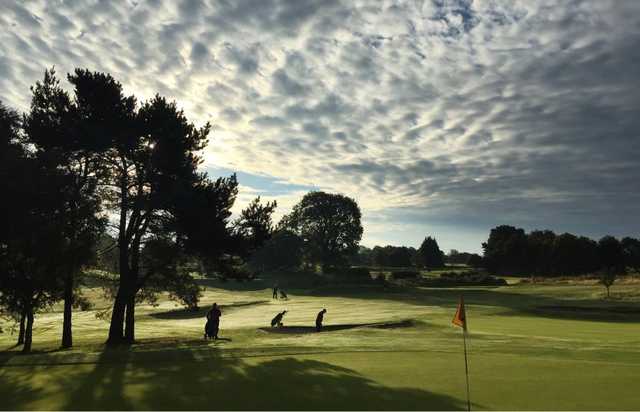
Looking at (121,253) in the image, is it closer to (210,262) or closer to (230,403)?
(210,262)

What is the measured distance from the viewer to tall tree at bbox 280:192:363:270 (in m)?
104

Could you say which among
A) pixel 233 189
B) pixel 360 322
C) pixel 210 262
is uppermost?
pixel 233 189

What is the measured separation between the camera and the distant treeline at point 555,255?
358 feet

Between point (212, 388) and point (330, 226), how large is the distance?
9365 cm

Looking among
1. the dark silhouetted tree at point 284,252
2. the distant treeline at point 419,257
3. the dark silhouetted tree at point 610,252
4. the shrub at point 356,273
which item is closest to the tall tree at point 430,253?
the distant treeline at point 419,257

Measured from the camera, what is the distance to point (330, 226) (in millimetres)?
104750

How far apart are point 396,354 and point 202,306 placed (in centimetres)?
4877

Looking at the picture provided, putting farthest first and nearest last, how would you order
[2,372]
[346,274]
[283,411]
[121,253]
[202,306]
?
[346,274] < [202,306] < [121,253] < [2,372] < [283,411]

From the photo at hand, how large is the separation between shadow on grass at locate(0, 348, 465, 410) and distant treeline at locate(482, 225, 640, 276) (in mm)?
105219

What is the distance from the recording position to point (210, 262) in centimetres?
2981

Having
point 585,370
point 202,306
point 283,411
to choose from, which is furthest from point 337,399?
point 202,306

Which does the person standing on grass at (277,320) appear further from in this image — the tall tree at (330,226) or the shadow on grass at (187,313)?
the tall tree at (330,226)

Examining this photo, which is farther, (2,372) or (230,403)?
(2,372)

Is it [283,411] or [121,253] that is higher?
[121,253]
